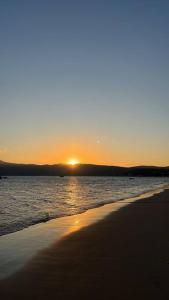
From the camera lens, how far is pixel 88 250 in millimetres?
12477

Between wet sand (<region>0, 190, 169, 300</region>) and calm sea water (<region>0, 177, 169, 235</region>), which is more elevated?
calm sea water (<region>0, 177, 169, 235</region>)

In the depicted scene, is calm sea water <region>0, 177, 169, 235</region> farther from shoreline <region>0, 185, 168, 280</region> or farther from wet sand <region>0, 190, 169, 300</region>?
wet sand <region>0, 190, 169, 300</region>

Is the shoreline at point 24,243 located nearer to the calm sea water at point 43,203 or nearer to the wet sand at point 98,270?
the wet sand at point 98,270

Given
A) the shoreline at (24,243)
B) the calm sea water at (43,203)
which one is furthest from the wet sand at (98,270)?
the calm sea water at (43,203)

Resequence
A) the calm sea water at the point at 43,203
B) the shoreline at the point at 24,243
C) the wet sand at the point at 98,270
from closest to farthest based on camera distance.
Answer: the wet sand at the point at 98,270, the shoreline at the point at 24,243, the calm sea water at the point at 43,203

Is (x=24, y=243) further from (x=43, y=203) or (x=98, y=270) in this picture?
(x=43, y=203)

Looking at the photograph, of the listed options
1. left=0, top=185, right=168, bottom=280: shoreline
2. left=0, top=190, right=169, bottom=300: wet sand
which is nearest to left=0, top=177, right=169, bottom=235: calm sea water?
left=0, top=185, right=168, bottom=280: shoreline

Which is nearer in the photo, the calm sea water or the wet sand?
the wet sand

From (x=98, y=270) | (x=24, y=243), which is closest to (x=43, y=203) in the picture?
(x=24, y=243)

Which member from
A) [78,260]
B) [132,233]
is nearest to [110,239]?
[132,233]

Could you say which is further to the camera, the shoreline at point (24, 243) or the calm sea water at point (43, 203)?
the calm sea water at point (43, 203)

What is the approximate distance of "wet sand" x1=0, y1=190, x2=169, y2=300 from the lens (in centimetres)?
797

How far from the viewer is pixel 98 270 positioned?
9.72 meters

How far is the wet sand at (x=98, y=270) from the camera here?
7969 mm
